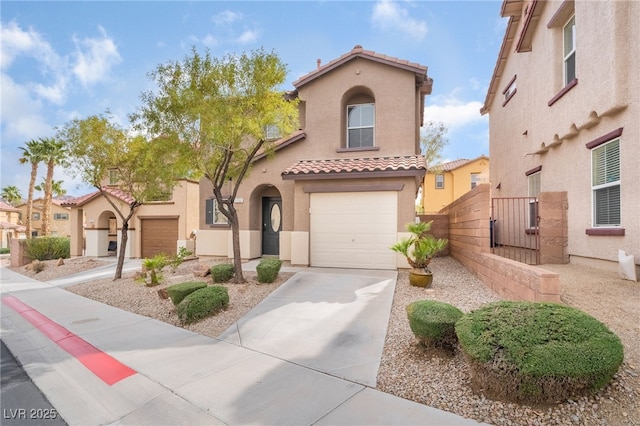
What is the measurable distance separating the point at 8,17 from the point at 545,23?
16943 millimetres

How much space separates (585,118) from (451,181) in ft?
89.7

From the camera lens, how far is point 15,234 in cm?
4075

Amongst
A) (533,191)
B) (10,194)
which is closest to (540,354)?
(533,191)

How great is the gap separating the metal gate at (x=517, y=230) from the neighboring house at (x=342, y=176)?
3243mm

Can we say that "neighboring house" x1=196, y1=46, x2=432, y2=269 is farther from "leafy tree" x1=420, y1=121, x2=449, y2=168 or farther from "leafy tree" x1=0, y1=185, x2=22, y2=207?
"leafy tree" x1=0, y1=185, x2=22, y2=207

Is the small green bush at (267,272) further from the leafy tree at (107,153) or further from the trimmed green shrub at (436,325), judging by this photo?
the trimmed green shrub at (436,325)

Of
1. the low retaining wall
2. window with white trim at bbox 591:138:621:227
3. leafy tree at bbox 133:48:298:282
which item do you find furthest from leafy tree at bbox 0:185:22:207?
window with white trim at bbox 591:138:621:227

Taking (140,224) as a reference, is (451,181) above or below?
above

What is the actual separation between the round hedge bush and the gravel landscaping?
0.51 feet

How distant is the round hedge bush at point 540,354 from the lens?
3057 mm

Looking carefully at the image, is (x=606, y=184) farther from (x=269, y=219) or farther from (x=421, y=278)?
(x=269, y=219)

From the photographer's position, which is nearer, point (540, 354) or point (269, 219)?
point (540, 354)

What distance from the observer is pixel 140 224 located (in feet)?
62.9

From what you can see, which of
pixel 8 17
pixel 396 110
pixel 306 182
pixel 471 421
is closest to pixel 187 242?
pixel 306 182
